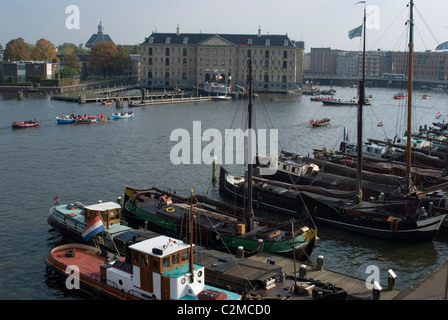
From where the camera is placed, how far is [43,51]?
169125mm

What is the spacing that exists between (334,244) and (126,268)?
15.3m

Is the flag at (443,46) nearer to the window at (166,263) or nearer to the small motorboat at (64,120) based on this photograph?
the window at (166,263)

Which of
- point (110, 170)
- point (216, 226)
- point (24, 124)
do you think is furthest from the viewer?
point (24, 124)

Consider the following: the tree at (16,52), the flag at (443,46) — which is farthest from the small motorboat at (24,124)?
the tree at (16,52)

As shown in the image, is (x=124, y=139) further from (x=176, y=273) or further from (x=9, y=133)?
(x=176, y=273)

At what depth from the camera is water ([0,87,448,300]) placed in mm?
30703

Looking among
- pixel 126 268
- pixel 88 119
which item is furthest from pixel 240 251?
pixel 88 119

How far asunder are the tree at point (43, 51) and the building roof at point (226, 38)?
32.0 m

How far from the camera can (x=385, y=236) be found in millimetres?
34500

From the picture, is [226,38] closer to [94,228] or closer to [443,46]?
[443,46]

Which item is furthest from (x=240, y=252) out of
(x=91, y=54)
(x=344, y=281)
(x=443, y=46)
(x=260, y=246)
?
(x=91, y=54)

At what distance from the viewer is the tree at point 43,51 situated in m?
168

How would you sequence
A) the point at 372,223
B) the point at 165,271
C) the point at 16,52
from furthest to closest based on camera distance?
the point at 16,52, the point at 372,223, the point at 165,271

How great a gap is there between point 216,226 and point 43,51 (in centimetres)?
15247
